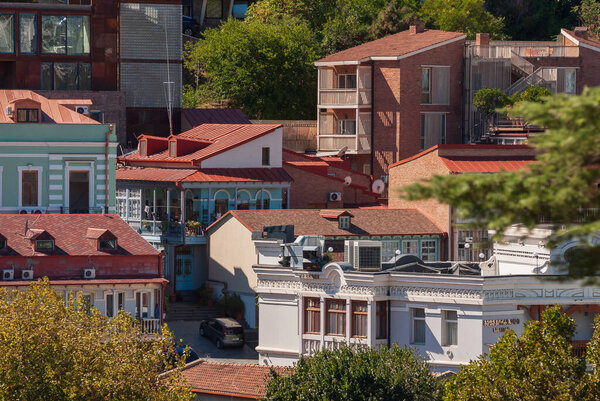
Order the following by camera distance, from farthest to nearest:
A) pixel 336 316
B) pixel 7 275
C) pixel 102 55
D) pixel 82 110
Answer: pixel 102 55 → pixel 82 110 → pixel 7 275 → pixel 336 316

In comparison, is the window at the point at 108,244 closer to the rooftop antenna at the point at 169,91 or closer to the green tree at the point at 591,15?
the rooftop antenna at the point at 169,91

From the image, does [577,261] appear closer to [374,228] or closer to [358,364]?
[358,364]

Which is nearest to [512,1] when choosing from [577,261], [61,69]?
[61,69]

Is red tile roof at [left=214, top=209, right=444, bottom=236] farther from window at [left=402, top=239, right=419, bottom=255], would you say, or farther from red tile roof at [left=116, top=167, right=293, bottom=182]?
red tile roof at [left=116, top=167, right=293, bottom=182]

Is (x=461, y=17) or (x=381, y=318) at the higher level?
(x=461, y=17)

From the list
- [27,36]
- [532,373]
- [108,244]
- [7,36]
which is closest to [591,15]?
[27,36]

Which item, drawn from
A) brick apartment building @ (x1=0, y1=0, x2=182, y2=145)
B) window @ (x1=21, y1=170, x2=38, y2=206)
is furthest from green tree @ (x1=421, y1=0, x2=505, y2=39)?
window @ (x1=21, y1=170, x2=38, y2=206)

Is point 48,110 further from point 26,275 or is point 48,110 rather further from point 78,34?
point 26,275
